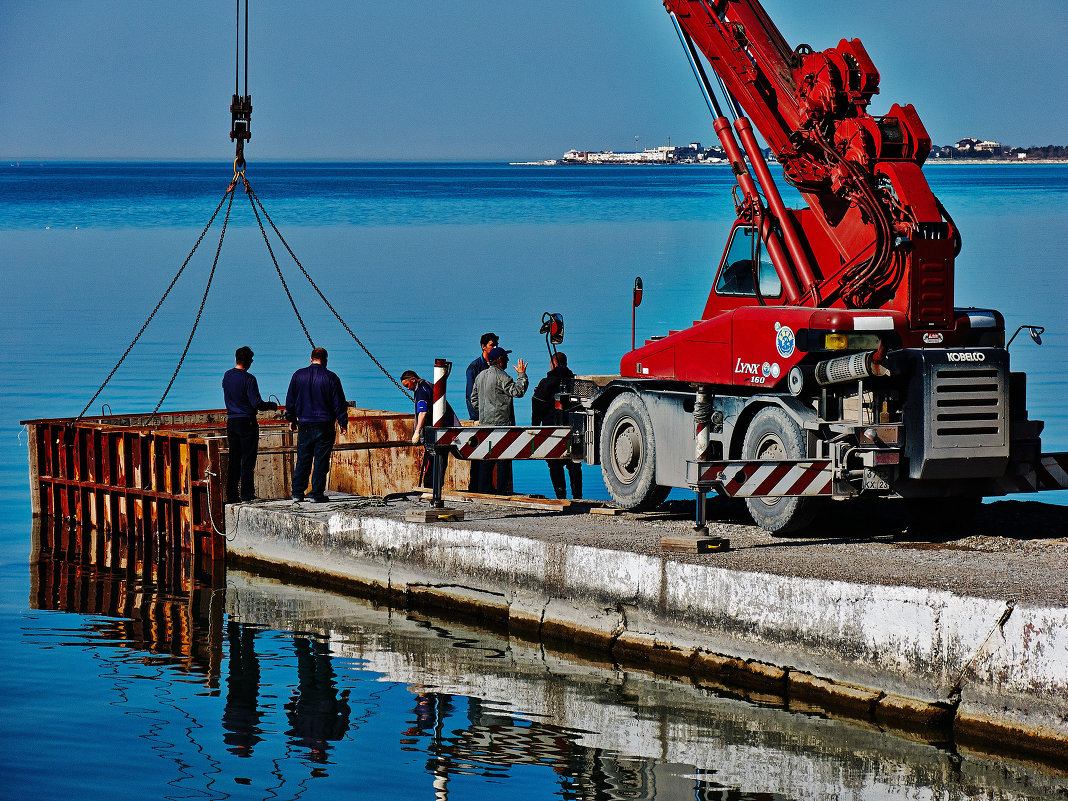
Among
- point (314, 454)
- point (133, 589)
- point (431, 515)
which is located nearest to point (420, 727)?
point (431, 515)

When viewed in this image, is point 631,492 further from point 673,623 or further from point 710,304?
point 673,623

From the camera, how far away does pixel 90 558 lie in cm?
1844

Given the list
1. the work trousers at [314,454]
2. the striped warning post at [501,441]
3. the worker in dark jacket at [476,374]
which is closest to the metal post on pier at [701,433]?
the striped warning post at [501,441]

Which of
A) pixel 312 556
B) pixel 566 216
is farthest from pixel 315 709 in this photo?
pixel 566 216

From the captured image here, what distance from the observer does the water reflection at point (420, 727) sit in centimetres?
1046

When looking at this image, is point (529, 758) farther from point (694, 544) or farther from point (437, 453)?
point (437, 453)

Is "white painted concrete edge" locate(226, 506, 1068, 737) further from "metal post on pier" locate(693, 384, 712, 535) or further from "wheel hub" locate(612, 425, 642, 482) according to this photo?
"wheel hub" locate(612, 425, 642, 482)

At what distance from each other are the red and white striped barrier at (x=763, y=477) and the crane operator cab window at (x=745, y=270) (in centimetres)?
229

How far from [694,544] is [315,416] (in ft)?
17.3

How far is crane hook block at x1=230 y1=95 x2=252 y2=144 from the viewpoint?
61.1 ft

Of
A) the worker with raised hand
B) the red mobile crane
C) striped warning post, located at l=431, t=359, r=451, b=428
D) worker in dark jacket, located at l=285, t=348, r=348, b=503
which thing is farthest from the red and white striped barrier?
worker in dark jacket, located at l=285, t=348, r=348, b=503

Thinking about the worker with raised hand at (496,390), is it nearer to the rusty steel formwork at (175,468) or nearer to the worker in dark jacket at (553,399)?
the worker in dark jacket at (553,399)

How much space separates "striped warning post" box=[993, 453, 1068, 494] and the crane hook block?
32.3ft

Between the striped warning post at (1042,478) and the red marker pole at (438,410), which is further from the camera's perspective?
the red marker pole at (438,410)
